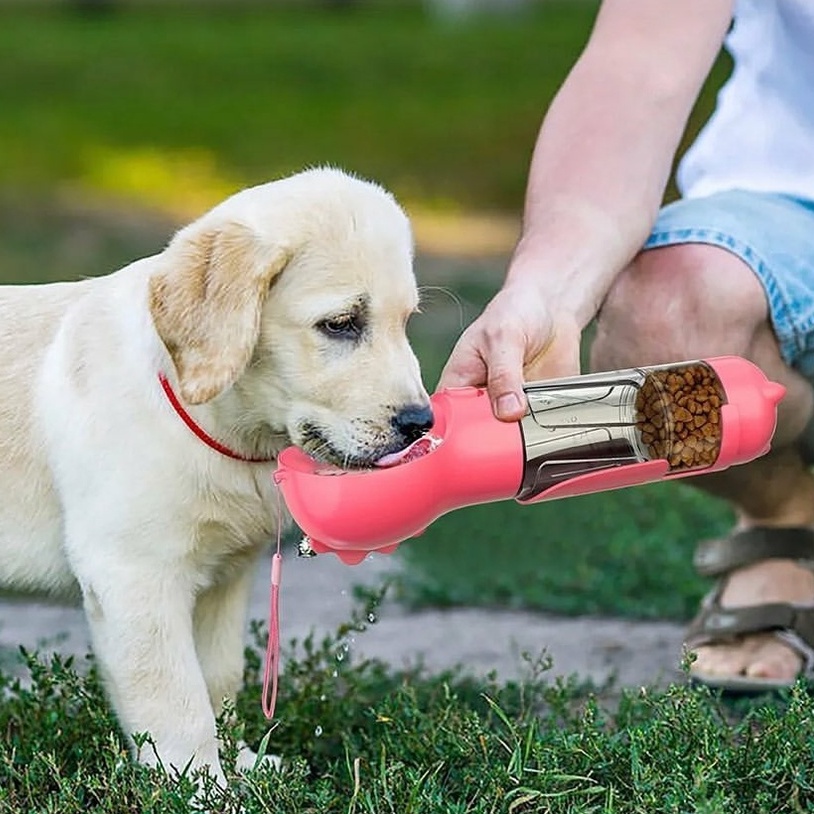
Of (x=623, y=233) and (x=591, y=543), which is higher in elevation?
(x=623, y=233)

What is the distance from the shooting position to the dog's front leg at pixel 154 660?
115 inches

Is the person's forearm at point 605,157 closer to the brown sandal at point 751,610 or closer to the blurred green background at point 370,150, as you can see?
the blurred green background at point 370,150

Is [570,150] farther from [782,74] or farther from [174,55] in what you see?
[174,55]

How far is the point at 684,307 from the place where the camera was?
3.45 metres

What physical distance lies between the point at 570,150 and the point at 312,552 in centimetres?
110

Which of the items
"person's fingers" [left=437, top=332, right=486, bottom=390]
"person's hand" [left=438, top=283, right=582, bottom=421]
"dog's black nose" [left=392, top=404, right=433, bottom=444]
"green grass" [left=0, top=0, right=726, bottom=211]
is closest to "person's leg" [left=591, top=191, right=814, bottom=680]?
"person's hand" [left=438, top=283, right=582, bottom=421]

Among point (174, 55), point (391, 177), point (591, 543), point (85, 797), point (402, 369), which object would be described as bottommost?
point (174, 55)

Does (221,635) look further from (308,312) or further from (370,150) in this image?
(370,150)

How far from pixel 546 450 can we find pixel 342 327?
0.38 m

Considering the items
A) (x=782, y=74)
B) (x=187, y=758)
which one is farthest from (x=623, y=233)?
(x=187, y=758)

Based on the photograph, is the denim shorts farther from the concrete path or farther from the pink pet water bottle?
the concrete path

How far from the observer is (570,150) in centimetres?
347

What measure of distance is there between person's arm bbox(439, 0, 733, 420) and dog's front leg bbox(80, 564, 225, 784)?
61 cm

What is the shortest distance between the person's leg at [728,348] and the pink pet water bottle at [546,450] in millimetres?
484
